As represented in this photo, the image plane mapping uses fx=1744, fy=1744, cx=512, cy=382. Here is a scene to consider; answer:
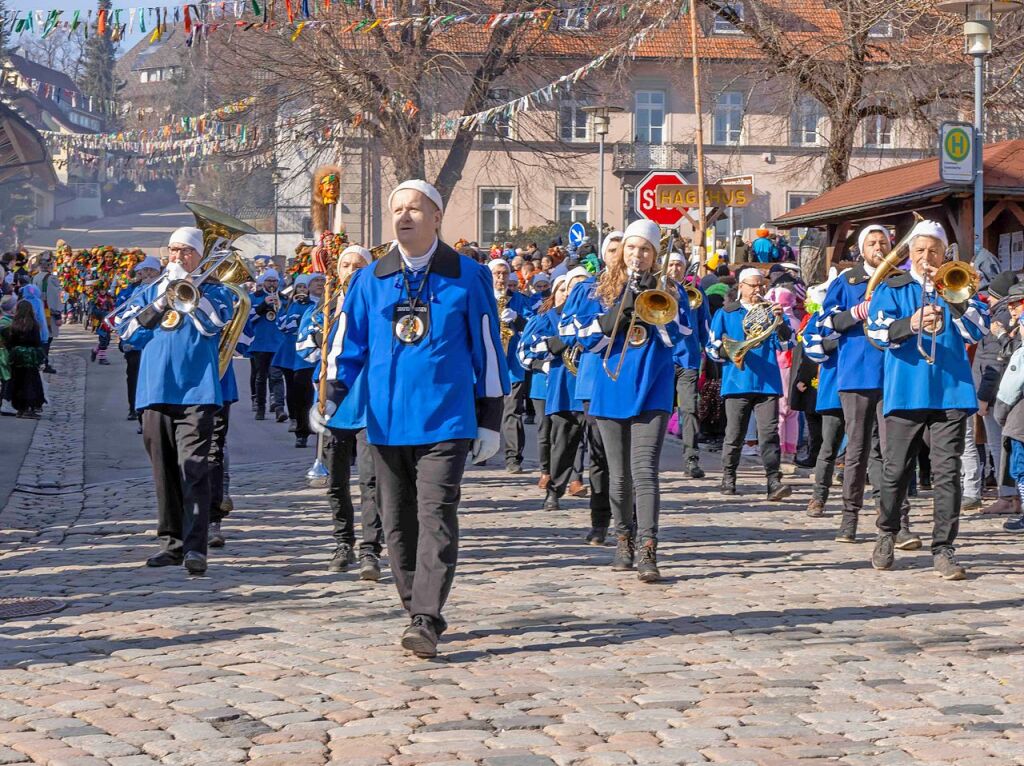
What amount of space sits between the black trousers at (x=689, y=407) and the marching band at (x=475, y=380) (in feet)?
7.14

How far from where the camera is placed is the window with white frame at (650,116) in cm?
5825

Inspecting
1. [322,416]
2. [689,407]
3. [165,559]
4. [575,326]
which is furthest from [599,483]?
[689,407]

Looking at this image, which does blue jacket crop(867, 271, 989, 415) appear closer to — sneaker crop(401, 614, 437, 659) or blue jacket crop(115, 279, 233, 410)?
sneaker crop(401, 614, 437, 659)

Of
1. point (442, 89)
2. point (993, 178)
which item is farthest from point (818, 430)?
point (442, 89)

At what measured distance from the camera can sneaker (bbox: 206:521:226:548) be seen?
405 inches

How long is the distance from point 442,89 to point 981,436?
25341 millimetres

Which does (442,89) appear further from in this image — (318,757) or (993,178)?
(318,757)

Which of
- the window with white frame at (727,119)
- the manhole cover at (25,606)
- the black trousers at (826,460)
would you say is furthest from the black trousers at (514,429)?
the window with white frame at (727,119)

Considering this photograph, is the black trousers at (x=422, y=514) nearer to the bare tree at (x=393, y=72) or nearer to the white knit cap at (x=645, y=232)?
the white knit cap at (x=645, y=232)

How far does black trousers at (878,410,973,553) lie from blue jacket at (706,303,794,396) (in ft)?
12.3

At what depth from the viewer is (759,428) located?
13133 millimetres

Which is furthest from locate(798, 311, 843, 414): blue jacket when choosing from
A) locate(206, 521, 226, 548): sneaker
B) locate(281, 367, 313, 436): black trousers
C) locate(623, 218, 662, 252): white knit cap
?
locate(281, 367, 313, 436): black trousers

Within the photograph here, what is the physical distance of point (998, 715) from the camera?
5895 millimetres

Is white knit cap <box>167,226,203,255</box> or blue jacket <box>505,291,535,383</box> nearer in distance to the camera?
white knit cap <box>167,226,203,255</box>
